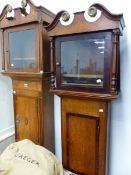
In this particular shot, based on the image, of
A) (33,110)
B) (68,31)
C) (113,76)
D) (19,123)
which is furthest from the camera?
(19,123)

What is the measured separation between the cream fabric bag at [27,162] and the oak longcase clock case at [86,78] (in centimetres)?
23

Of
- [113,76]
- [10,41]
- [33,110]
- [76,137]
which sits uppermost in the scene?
[10,41]

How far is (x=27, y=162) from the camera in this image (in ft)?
5.08

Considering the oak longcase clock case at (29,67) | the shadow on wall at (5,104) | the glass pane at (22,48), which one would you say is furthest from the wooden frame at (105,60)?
the shadow on wall at (5,104)

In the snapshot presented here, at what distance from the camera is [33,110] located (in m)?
1.83

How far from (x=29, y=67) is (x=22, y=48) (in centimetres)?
21

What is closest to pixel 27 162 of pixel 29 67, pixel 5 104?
pixel 29 67

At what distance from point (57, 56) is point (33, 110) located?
1.90 feet

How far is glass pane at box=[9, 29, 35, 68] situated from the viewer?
1712mm

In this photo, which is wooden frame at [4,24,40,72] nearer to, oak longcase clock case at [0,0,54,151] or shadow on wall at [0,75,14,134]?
oak longcase clock case at [0,0,54,151]

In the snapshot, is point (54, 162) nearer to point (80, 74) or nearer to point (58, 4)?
point (80, 74)

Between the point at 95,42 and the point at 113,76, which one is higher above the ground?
the point at 95,42

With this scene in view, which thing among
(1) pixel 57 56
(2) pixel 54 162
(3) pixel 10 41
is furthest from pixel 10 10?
(2) pixel 54 162

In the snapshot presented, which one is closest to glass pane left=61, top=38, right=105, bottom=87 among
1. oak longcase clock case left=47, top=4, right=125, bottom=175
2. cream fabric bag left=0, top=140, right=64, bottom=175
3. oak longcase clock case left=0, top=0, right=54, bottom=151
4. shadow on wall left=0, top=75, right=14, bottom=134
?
oak longcase clock case left=47, top=4, right=125, bottom=175
